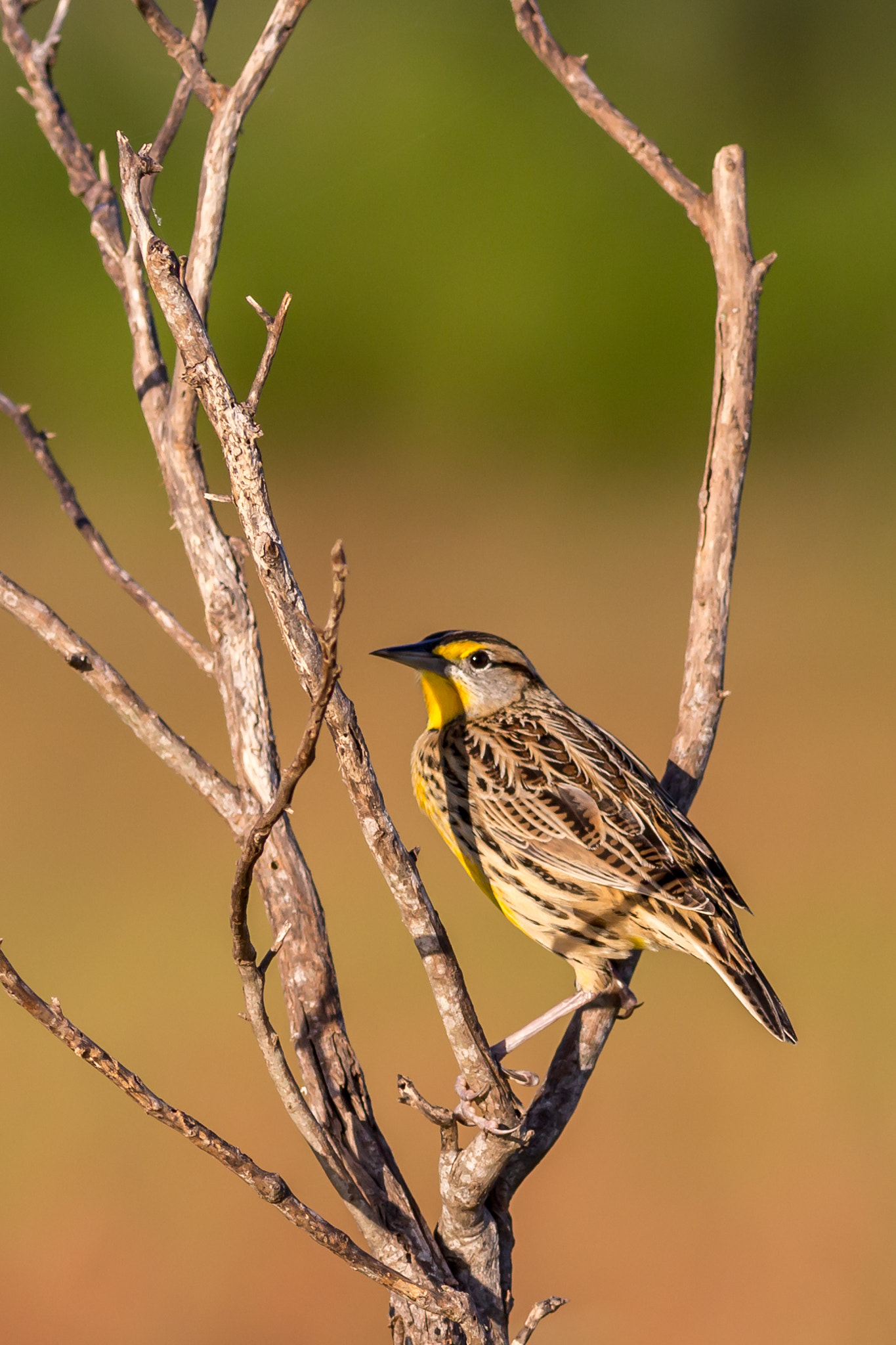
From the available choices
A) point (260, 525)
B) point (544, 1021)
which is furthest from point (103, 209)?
point (544, 1021)

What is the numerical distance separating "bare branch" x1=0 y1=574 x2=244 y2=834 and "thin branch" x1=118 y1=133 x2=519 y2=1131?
1.18 ft

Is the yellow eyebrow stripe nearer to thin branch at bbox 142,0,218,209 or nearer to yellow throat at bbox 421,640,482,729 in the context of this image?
yellow throat at bbox 421,640,482,729

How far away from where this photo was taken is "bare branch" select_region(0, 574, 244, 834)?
4.85ft

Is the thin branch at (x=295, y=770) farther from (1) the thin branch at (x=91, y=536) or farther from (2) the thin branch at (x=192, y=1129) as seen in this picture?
(1) the thin branch at (x=91, y=536)

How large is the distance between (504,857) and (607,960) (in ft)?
A: 0.65

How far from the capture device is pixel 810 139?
29.1 ft

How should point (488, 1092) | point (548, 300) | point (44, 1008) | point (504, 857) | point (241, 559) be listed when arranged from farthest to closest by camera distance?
point (548, 300) < point (504, 857) < point (241, 559) < point (488, 1092) < point (44, 1008)

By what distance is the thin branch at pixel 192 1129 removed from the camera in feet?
3.80

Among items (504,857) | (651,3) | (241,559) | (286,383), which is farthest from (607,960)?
(651,3)

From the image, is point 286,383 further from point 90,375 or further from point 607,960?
point 607,960

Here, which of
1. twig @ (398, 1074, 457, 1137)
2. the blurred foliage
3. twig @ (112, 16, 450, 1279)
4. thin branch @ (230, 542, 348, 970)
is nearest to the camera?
thin branch @ (230, 542, 348, 970)

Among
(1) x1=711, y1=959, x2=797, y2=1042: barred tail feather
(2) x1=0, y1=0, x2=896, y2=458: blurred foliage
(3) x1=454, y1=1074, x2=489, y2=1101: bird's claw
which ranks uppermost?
(2) x1=0, y1=0, x2=896, y2=458: blurred foliage

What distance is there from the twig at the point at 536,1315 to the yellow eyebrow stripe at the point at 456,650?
87cm

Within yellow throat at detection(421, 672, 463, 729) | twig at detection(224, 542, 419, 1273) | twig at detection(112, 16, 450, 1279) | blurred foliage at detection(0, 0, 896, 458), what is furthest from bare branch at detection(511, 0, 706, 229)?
blurred foliage at detection(0, 0, 896, 458)
